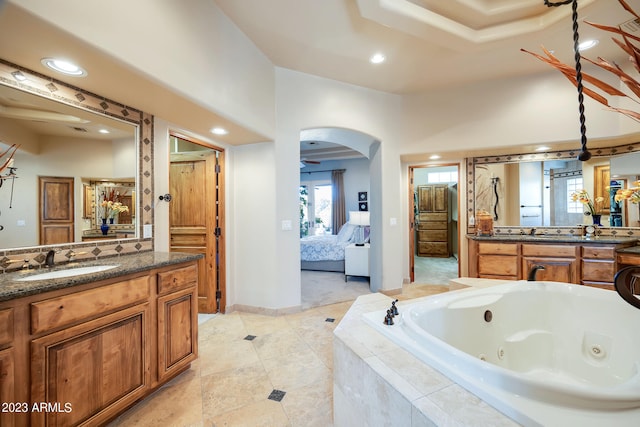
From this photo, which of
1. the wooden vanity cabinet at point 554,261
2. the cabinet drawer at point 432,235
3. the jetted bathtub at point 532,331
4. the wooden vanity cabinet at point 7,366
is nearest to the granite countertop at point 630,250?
the wooden vanity cabinet at point 554,261

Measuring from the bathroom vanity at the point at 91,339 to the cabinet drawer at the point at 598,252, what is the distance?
438cm

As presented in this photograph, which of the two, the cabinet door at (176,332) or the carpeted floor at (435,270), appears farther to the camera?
the carpeted floor at (435,270)

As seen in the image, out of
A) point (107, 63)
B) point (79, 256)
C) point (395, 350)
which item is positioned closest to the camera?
point (395, 350)

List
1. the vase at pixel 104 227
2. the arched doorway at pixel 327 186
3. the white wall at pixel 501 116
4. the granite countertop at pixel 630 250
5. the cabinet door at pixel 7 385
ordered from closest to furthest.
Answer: the cabinet door at pixel 7 385, the vase at pixel 104 227, the granite countertop at pixel 630 250, the white wall at pixel 501 116, the arched doorway at pixel 327 186

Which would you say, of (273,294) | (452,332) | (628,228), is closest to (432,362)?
(452,332)

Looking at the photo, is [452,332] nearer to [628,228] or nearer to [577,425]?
[577,425]

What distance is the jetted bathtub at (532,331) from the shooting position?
1.51 metres

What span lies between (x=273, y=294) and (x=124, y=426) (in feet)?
5.67

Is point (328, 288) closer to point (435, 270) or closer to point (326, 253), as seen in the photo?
point (326, 253)

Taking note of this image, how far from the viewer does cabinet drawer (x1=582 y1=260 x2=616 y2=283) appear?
3.17 meters

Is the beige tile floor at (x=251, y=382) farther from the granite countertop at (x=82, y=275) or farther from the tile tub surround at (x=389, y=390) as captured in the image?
the granite countertop at (x=82, y=275)

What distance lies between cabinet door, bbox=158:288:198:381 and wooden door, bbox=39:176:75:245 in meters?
0.81

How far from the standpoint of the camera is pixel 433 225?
7195 millimetres

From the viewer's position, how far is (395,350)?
1315mm
